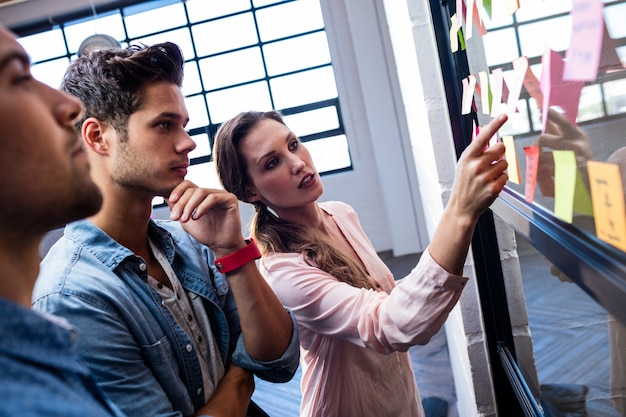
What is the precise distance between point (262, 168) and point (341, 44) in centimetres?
449

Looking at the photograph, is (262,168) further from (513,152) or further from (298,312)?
A: (513,152)

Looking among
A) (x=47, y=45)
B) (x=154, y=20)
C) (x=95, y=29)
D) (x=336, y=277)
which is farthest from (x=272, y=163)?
(x=47, y=45)

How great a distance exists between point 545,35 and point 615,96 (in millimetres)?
189

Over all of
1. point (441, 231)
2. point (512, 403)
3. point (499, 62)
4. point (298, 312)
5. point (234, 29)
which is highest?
point (234, 29)

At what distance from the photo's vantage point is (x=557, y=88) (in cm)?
A: 69

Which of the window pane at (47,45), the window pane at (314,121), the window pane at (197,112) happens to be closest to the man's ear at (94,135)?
the window pane at (314,121)

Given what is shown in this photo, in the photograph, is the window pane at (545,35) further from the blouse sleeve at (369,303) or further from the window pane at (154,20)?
the window pane at (154,20)

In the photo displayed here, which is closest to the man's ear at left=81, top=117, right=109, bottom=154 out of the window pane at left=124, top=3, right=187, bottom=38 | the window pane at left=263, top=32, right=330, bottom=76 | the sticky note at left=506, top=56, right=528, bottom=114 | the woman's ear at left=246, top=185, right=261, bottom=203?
the woman's ear at left=246, top=185, right=261, bottom=203

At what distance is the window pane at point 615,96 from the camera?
53cm

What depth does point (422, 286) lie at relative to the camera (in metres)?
1.06

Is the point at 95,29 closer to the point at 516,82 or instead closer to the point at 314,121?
the point at 314,121

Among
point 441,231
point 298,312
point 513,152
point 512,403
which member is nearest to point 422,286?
point 441,231

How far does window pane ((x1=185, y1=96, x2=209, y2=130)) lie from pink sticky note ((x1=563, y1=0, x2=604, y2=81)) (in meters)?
5.83

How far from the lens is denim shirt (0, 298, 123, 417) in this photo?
471 millimetres
